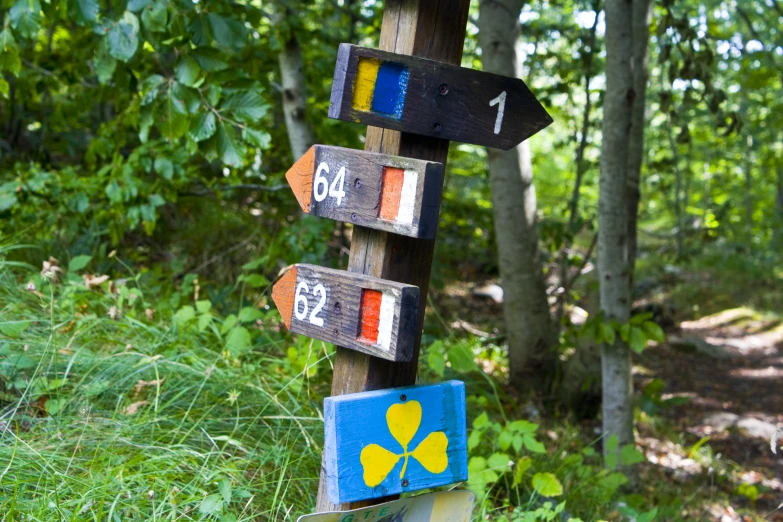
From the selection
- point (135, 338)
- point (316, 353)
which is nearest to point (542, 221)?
point (316, 353)

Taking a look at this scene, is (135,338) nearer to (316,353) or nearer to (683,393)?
(316,353)

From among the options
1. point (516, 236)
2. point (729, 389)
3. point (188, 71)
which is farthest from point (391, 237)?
point (729, 389)

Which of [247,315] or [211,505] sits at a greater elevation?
[247,315]

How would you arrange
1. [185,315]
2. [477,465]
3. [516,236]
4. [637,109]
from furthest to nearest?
1. [516,236]
2. [637,109]
3. [185,315]
4. [477,465]

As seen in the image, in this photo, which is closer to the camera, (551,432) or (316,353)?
(316,353)

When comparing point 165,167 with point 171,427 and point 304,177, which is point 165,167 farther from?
point 304,177

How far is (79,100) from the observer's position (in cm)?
396

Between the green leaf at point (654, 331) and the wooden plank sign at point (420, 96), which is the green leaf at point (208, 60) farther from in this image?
the green leaf at point (654, 331)

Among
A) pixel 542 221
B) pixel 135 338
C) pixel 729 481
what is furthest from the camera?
pixel 542 221

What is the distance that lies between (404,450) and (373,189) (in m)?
0.66

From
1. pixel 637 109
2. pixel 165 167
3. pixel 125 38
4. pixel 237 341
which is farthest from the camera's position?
pixel 637 109

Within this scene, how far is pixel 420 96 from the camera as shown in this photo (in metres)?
1.75

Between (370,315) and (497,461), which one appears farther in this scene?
(497,461)

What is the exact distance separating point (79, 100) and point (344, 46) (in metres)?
2.80
